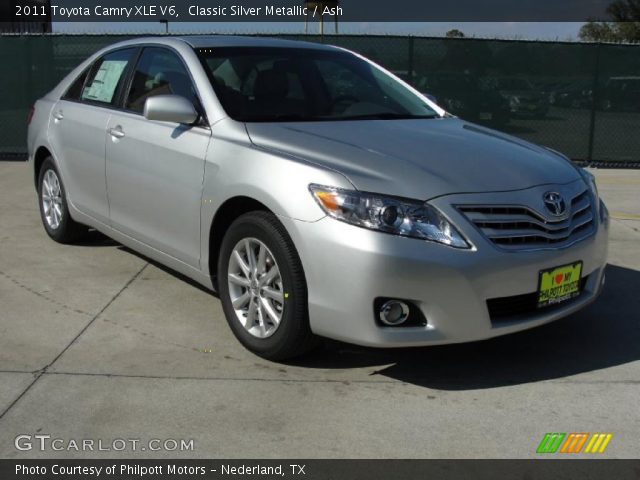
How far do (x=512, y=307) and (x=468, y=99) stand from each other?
340 inches

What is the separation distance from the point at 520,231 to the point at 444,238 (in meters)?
0.44

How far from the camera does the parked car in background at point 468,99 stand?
11.8m

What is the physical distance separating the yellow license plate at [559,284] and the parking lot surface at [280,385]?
0.38 m

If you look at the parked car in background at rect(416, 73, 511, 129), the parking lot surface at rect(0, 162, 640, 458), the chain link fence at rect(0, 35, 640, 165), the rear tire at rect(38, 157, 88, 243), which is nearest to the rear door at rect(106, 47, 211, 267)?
the parking lot surface at rect(0, 162, 640, 458)

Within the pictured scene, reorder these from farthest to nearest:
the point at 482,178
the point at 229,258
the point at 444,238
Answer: the point at 229,258, the point at 482,178, the point at 444,238

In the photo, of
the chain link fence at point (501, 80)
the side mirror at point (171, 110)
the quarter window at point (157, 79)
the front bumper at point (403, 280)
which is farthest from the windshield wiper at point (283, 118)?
the chain link fence at point (501, 80)

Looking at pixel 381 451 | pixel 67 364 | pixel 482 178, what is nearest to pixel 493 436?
pixel 381 451

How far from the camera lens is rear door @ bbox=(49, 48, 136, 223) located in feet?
17.5

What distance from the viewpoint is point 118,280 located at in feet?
17.7

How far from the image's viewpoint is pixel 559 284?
385 centimetres

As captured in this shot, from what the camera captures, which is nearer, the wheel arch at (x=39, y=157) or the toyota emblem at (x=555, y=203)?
the toyota emblem at (x=555, y=203)

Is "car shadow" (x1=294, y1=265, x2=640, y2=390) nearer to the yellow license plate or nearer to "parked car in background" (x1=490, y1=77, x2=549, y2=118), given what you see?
the yellow license plate

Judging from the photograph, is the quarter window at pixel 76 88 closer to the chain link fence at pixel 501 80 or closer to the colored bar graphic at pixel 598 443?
the colored bar graphic at pixel 598 443

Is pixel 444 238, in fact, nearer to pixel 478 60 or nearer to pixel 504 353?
pixel 504 353
